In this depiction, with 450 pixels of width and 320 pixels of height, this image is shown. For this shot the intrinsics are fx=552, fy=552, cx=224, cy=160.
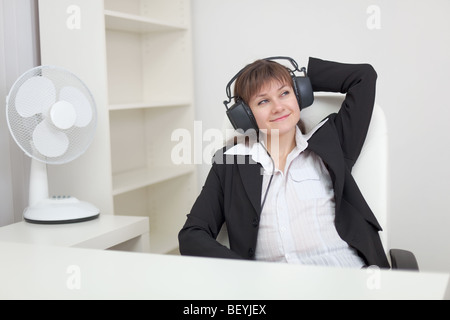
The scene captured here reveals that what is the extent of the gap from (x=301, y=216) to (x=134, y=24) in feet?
4.80

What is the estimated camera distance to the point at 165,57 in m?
2.97

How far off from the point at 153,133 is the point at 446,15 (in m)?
1.59

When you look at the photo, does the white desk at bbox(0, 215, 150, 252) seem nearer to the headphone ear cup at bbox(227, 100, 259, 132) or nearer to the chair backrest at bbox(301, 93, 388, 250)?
the headphone ear cup at bbox(227, 100, 259, 132)

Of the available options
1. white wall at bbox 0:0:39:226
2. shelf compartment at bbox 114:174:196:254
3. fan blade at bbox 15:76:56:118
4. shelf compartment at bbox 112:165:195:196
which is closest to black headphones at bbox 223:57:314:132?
fan blade at bbox 15:76:56:118

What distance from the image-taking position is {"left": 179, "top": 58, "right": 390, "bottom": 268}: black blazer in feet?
5.18

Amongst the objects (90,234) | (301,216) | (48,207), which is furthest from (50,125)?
(301,216)

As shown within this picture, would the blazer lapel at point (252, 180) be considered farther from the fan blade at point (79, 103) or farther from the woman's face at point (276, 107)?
the fan blade at point (79, 103)

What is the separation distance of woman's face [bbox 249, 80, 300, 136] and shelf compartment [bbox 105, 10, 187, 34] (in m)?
0.92

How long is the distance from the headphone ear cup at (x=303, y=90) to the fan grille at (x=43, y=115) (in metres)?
0.76

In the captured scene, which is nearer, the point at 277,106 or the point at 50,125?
the point at 277,106

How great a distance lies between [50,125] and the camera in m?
1.85

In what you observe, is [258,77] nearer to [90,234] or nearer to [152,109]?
[90,234]
